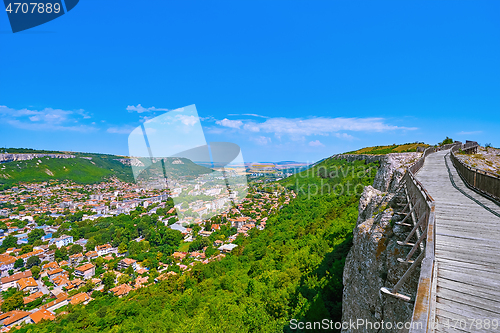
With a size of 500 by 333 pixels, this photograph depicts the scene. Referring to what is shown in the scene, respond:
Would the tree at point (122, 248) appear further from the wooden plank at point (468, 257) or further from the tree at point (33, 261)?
the wooden plank at point (468, 257)

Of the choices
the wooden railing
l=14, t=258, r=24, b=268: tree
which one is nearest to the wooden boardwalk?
the wooden railing

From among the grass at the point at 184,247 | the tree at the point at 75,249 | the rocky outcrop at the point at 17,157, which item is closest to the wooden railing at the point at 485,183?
the grass at the point at 184,247

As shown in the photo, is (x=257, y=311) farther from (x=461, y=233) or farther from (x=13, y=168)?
(x=13, y=168)

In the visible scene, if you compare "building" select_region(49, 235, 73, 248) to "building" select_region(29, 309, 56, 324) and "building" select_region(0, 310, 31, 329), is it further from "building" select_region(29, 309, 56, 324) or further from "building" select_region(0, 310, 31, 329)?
"building" select_region(29, 309, 56, 324)

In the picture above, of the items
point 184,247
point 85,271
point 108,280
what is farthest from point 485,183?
point 85,271

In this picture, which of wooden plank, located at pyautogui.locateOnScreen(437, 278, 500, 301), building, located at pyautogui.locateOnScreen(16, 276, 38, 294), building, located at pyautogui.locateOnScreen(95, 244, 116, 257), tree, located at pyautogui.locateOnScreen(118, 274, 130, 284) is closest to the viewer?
wooden plank, located at pyautogui.locateOnScreen(437, 278, 500, 301)

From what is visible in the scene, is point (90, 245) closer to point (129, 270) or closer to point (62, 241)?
point (62, 241)
